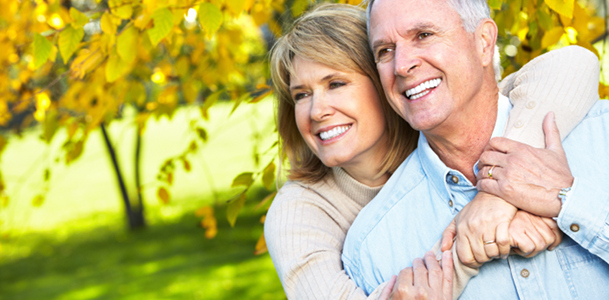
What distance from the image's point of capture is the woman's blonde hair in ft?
6.52

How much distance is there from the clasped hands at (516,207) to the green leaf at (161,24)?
1.15 meters

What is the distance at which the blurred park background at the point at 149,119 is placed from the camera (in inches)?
84.3

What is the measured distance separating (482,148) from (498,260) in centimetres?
38

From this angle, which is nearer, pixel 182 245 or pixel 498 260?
pixel 498 260

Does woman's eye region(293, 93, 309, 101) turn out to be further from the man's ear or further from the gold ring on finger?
the gold ring on finger

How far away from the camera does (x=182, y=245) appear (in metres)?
8.05

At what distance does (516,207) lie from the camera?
150 centimetres

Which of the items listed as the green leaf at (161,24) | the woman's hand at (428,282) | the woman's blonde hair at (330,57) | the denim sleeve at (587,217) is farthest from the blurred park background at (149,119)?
the woman's hand at (428,282)

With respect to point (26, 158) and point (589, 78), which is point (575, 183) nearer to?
point (589, 78)

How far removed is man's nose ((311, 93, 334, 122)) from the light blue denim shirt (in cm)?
34

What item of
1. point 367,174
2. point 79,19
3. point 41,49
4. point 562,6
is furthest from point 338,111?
point 41,49

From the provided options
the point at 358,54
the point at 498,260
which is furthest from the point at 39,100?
the point at 498,260

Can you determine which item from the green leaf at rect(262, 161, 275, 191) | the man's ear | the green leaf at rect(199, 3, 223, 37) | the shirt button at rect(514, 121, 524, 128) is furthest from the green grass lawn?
the shirt button at rect(514, 121, 524, 128)

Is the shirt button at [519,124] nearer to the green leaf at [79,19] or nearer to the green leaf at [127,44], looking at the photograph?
the green leaf at [127,44]
